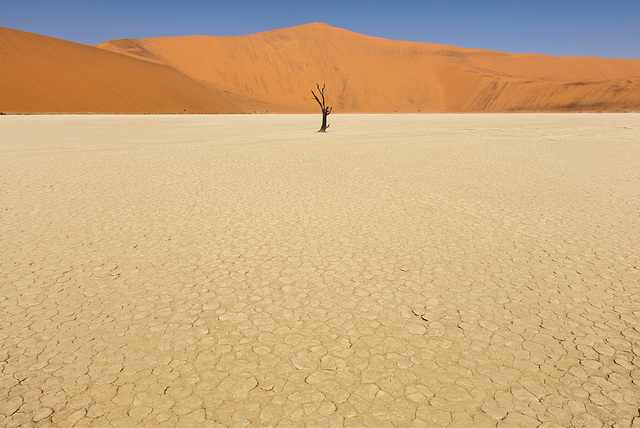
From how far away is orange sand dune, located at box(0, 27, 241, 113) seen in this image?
1526 inches

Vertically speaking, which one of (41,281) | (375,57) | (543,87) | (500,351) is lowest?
(41,281)

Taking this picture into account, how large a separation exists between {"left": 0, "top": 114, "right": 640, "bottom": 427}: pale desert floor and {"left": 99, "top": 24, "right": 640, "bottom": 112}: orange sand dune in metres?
56.1

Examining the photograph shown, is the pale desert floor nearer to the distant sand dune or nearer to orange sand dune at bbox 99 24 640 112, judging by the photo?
the distant sand dune

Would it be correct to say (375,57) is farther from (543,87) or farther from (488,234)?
(488,234)

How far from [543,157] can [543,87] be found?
6004 cm

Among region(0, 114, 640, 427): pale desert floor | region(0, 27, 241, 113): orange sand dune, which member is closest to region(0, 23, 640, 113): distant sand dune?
region(0, 27, 241, 113): orange sand dune

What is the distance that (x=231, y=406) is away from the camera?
7.66 feet

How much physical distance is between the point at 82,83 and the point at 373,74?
169ft

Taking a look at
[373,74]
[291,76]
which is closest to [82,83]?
[291,76]

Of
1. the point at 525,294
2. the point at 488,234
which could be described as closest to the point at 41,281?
the point at 525,294

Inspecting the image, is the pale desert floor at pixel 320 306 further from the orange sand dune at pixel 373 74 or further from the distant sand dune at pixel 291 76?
the orange sand dune at pixel 373 74

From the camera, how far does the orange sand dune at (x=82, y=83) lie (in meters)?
38.8

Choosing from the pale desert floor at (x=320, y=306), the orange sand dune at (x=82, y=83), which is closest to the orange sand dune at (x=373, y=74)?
the orange sand dune at (x=82, y=83)

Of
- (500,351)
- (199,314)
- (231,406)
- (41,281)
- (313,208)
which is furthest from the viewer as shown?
(313,208)
